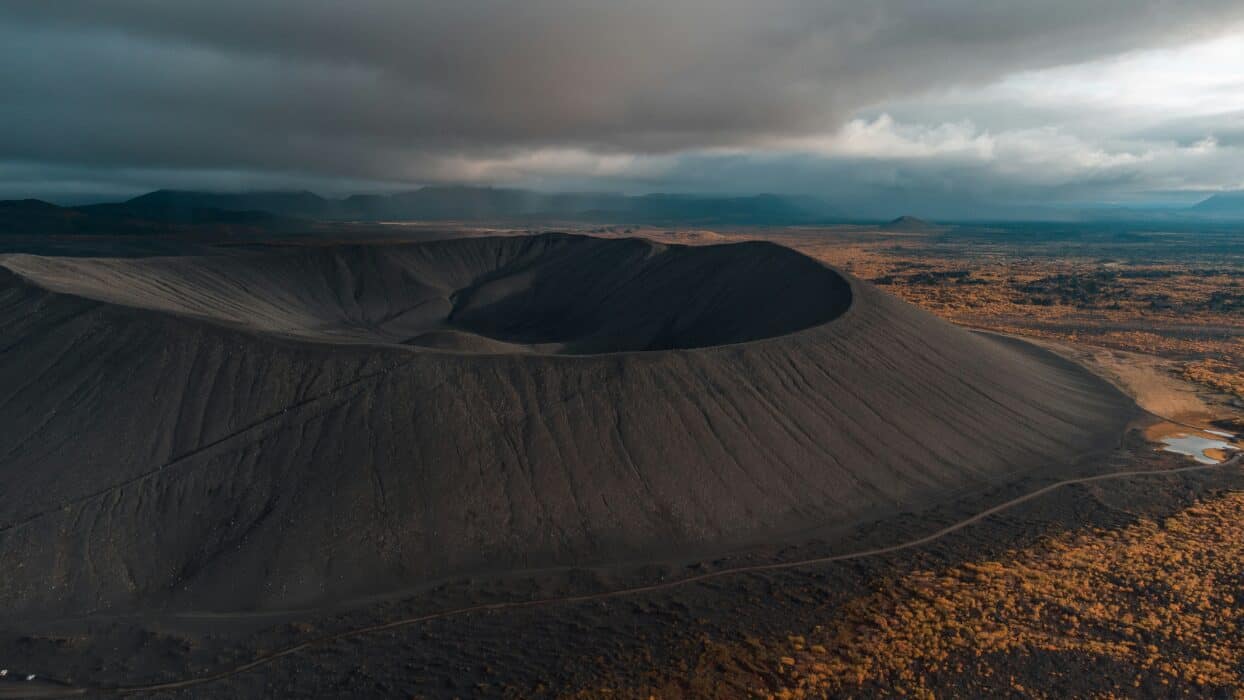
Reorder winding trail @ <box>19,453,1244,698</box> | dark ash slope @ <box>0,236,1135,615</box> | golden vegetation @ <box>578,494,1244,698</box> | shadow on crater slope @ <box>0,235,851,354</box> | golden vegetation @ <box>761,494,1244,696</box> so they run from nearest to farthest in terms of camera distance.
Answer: golden vegetation @ <box>578,494,1244,698</box> → winding trail @ <box>19,453,1244,698</box> → golden vegetation @ <box>761,494,1244,696</box> → dark ash slope @ <box>0,236,1135,615</box> → shadow on crater slope @ <box>0,235,851,354</box>

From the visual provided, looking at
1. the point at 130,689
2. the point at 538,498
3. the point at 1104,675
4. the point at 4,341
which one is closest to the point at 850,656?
the point at 1104,675

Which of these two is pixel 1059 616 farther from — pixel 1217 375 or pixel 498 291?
pixel 498 291

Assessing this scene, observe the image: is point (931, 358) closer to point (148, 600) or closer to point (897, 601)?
point (897, 601)

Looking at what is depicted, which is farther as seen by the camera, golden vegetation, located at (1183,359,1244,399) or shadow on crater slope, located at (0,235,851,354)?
shadow on crater slope, located at (0,235,851,354)

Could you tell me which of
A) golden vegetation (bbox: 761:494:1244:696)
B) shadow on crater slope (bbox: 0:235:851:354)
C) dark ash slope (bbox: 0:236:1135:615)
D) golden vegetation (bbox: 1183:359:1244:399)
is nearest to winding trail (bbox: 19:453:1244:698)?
dark ash slope (bbox: 0:236:1135:615)

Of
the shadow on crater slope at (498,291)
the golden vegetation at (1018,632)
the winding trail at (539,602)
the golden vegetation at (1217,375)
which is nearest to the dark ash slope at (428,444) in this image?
the winding trail at (539,602)

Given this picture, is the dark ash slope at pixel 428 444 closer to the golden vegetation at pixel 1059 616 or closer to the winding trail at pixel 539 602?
the winding trail at pixel 539 602

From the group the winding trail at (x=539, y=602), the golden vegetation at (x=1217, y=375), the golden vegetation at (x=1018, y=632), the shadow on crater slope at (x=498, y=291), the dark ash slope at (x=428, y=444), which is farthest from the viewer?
the shadow on crater slope at (x=498, y=291)

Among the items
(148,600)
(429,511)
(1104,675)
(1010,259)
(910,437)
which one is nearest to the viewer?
(1104,675)

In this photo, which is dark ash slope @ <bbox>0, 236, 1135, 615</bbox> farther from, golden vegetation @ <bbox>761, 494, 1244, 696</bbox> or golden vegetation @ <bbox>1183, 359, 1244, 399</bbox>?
golden vegetation @ <bbox>1183, 359, 1244, 399</bbox>
